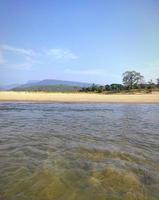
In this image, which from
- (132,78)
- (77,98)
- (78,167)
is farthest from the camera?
(132,78)

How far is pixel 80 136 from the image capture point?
839 cm

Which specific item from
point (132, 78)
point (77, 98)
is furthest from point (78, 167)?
point (132, 78)

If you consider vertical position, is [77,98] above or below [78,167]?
above

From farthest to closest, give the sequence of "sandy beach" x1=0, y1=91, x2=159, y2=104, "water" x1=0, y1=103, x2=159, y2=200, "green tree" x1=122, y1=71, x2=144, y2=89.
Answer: "green tree" x1=122, y1=71, x2=144, y2=89 < "sandy beach" x1=0, y1=91, x2=159, y2=104 < "water" x1=0, y1=103, x2=159, y2=200

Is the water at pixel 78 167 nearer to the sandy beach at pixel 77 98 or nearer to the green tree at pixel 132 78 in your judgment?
the sandy beach at pixel 77 98

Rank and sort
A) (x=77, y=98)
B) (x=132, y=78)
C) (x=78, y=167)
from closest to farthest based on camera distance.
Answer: (x=78, y=167), (x=77, y=98), (x=132, y=78)

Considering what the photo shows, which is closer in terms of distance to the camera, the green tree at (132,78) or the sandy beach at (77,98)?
the sandy beach at (77,98)

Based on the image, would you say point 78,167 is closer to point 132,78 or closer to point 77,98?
point 77,98

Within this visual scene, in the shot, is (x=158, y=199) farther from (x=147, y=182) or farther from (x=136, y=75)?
(x=136, y=75)

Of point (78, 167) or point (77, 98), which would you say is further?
point (77, 98)

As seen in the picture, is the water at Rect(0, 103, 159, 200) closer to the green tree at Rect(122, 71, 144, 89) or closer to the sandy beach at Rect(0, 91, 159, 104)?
the sandy beach at Rect(0, 91, 159, 104)

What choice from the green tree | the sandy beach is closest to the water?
the sandy beach

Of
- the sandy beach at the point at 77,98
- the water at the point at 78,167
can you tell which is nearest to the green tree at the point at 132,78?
the sandy beach at the point at 77,98

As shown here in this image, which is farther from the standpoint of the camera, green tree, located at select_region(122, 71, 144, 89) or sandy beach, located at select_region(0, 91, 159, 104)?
green tree, located at select_region(122, 71, 144, 89)
